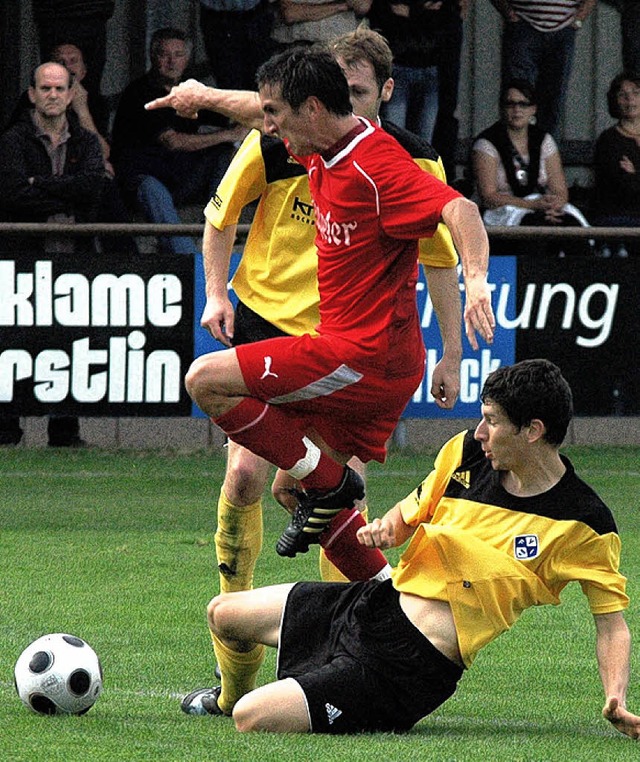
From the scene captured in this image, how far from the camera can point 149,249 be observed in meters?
11.8

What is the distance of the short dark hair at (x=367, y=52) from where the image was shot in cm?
552

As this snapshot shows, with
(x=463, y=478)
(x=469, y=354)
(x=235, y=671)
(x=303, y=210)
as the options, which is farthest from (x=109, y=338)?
(x=463, y=478)

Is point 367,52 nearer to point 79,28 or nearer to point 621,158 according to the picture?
point 79,28

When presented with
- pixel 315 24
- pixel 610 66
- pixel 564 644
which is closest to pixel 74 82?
pixel 315 24

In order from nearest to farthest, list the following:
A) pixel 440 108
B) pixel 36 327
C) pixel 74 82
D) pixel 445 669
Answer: pixel 445 669 → pixel 36 327 → pixel 74 82 → pixel 440 108

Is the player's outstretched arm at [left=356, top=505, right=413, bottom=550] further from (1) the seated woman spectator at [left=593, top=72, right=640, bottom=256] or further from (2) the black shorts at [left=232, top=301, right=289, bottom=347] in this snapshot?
(1) the seated woman spectator at [left=593, top=72, right=640, bottom=256]

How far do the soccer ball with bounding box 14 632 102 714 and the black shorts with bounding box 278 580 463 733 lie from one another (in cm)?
58

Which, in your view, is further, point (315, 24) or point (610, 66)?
point (610, 66)

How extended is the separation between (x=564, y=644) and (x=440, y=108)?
6781 millimetres

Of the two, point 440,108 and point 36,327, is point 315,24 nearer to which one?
point 440,108

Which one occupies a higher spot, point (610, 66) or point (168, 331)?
point (610, 66)

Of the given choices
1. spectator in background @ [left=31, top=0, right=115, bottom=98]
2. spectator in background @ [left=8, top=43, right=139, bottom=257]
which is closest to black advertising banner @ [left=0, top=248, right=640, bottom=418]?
spectator in background @ [left=8, top=43, right=139, bottom=257]

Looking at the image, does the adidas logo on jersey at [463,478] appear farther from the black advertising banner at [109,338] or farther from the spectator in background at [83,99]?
the spectator in background at [83,99]

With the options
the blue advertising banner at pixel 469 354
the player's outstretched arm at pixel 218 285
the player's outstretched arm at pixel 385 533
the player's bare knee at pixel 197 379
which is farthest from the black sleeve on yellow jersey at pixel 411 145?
the blue advertising banner at pixel 469 354
